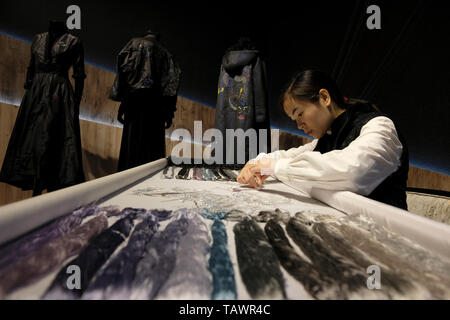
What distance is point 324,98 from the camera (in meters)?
1.02

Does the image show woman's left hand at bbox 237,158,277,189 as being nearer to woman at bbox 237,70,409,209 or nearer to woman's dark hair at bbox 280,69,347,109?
woman at bbox 237,70,409,209

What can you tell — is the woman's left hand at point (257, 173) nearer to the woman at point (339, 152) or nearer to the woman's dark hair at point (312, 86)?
the woman at point (339, 152)

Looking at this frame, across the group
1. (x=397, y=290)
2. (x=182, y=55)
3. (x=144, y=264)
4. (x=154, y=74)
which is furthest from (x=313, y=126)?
(x=182, y=55)

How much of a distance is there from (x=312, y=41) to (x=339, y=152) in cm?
286

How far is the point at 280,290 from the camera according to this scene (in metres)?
0.27

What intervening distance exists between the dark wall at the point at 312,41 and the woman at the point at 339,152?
1.38 meters

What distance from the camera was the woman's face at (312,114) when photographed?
1.02 m

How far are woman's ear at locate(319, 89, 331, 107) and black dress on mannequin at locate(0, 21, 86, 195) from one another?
5.70 ft

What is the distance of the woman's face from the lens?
1.02 meters

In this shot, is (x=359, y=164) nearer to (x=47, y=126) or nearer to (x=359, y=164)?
(x=359, y=164)

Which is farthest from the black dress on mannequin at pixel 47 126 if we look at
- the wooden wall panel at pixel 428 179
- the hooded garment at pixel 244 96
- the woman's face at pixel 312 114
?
the wooden wall panel at pixel 428 179

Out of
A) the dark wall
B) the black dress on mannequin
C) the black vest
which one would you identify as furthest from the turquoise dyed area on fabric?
the dark wall
